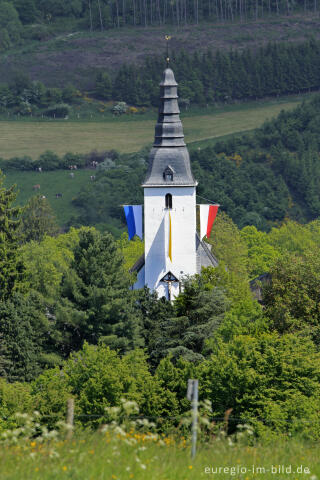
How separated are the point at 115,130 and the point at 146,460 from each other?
164710mm

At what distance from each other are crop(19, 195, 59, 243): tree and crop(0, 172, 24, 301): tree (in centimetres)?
5005

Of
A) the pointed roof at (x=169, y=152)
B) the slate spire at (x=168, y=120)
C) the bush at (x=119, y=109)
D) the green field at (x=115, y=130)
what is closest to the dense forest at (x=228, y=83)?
the green field at (x=115, y=130)

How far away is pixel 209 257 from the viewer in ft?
276

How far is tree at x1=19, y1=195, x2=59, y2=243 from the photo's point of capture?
138250 mm

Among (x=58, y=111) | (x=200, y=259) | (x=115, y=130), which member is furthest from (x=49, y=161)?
(x=200, y=259)

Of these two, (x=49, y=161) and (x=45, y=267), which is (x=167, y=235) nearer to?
(x=45, y=267)

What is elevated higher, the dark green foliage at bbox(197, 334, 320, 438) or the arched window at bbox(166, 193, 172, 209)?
the arched window at bbox(166, 193, 172, 209)

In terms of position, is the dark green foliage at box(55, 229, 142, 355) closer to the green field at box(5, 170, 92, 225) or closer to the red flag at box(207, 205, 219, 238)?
the red flag at box(207, 205, 219, 238)

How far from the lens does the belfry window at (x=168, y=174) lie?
78.2 m

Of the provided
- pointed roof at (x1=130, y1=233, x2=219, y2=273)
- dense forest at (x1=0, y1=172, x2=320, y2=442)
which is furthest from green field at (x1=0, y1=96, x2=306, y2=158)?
pointed roof at (x1=130, y1=233, x2=219, y2=273)

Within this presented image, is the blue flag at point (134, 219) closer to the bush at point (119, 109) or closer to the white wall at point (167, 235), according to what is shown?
the white wall at point (167, 235)

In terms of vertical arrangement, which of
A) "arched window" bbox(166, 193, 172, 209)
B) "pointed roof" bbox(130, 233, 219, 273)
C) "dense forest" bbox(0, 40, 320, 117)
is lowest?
"pointed roof" bbox(130, 233, 219, 273)

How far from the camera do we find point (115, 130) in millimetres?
184250

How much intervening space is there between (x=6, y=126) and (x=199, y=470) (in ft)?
548
